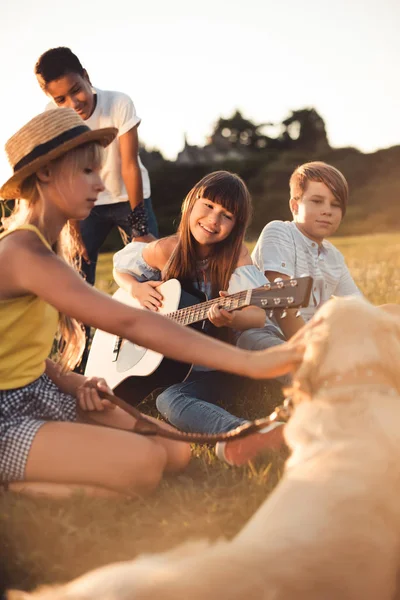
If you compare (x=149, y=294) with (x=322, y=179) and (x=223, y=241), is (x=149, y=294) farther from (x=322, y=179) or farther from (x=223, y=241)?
(x=322, y=179)

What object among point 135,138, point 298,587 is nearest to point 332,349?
point 298,587

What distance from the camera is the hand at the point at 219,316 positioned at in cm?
391

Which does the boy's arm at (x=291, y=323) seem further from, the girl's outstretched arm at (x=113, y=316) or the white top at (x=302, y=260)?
the girl's outstretched arm at (x=113, y=316)

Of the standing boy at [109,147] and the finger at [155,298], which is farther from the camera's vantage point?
the standing boy at [109,147]

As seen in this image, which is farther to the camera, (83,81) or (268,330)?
(83,81)

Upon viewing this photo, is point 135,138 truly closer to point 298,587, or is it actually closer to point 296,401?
point 296,401

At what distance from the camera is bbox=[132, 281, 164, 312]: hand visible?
14.9 feet

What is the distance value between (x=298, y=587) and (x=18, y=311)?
5.94ft

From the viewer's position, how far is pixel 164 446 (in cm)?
328

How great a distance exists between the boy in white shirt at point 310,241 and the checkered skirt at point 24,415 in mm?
1721

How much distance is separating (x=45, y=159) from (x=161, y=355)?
62.5 inches

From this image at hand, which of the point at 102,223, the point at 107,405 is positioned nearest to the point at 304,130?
the point at 102,223

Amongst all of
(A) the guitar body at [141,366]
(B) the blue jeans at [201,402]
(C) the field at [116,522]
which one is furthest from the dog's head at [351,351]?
(A) the guitar body at [141,366]

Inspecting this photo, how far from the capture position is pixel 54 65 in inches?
206
